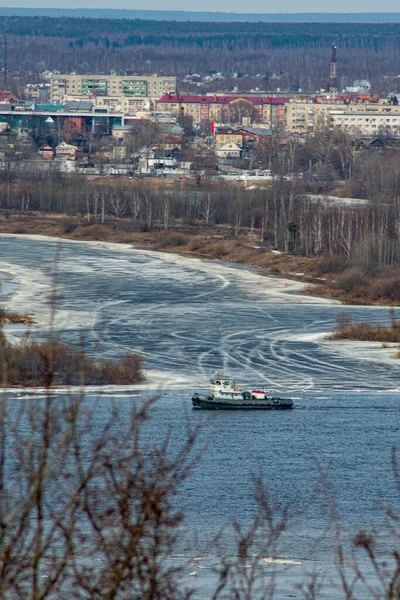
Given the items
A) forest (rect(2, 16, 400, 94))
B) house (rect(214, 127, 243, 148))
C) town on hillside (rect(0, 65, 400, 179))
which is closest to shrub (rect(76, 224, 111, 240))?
→ town on hillside (rect(0, 65, 400, 179))

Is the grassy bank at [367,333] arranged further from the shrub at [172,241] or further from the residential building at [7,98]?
the residential building at [7,98]

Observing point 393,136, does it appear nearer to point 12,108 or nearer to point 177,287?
point 12,108

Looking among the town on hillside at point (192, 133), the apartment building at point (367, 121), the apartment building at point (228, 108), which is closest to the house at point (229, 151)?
the town on hillside at point (192, 133)

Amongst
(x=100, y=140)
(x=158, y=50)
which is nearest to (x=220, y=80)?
(x=158, y=50)

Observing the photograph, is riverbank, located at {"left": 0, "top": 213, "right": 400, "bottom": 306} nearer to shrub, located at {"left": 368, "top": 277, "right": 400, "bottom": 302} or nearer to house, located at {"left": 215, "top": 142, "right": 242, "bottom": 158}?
shrub, located at {"left": 368, "top": 277, "right": 400, "bottom": 302}

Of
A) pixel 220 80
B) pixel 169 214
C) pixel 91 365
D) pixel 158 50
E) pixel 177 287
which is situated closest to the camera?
pixel 91 365

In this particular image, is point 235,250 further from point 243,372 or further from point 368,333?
point 243,372
